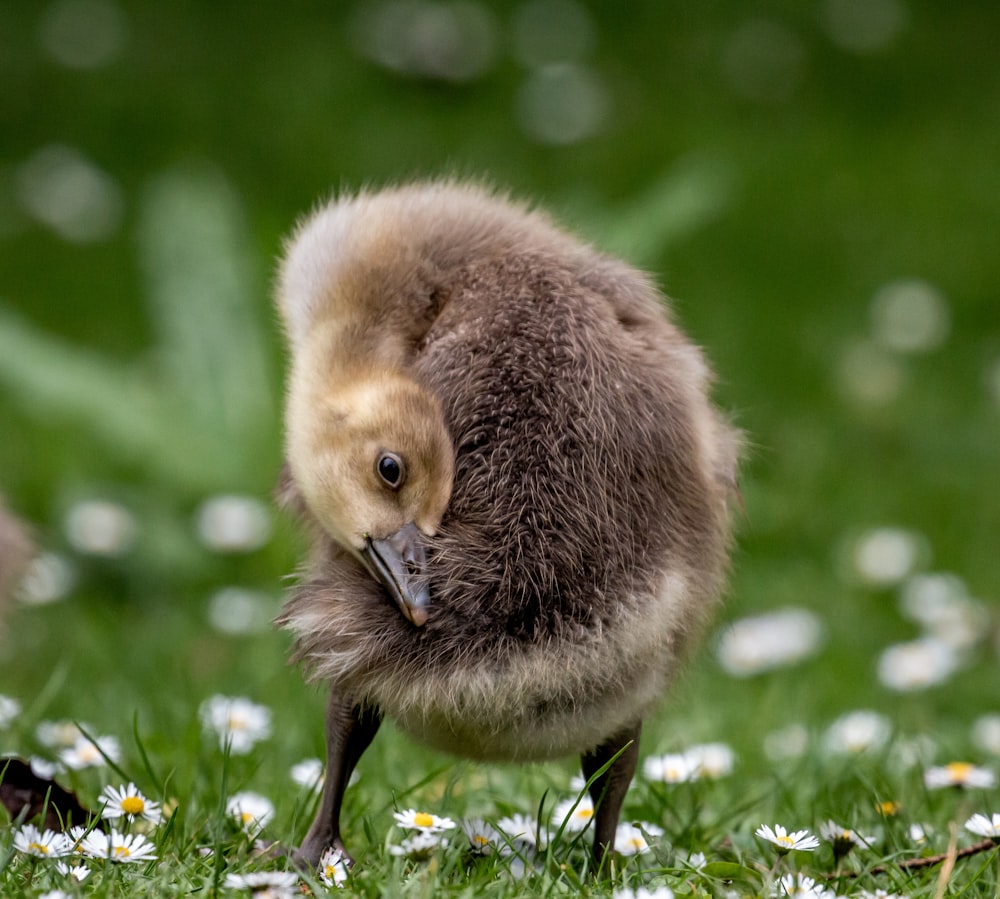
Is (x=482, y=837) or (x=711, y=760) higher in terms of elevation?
(x=711, y=760)

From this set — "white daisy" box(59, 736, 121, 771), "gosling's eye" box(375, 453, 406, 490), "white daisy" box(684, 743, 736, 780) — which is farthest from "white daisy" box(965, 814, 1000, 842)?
"white daisy" box(59, 736, 121, 771)

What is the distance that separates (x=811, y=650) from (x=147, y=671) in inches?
95.8

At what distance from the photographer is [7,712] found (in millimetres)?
3605

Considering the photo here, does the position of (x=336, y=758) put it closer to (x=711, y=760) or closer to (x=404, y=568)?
(x=404, y=568)

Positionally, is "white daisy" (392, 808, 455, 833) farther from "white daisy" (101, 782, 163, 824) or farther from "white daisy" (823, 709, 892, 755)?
"white daisy" (823, 709, 892, 755)

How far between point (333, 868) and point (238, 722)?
1112 mm

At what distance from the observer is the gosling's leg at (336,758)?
2963mm

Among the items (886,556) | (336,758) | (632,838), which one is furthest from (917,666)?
(336,758)

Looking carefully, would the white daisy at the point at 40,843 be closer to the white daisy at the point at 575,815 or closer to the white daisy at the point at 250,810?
the white daisy at the point at 250,810

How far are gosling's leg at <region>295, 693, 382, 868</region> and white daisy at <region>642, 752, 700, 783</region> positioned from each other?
2.95ft

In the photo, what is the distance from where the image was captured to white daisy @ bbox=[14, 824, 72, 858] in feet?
8.98

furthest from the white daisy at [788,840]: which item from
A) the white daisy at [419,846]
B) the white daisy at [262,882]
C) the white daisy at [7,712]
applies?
the white daisy at [7,712]

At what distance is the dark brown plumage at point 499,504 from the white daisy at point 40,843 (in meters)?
0.47

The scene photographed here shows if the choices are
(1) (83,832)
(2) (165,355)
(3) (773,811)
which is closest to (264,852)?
(1) (83,832)
